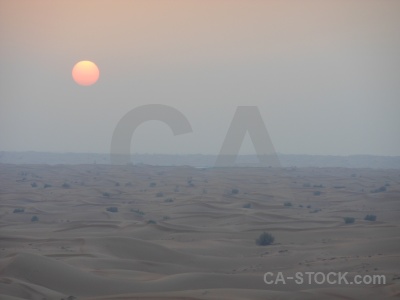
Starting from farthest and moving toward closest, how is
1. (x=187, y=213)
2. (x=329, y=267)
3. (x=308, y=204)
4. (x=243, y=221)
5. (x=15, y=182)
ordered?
(x=15, y=182)
(x=308, y=204)
(x=187, y=213)
(x=243, y=221)
(x=329, y=267)

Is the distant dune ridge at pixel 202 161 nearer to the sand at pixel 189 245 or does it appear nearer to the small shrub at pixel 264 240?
the sand at pixel 189 245

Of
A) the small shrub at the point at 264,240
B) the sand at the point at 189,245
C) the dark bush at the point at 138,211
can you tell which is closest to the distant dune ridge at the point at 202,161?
the sand at the point at 189,245

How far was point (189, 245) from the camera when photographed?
940 inches

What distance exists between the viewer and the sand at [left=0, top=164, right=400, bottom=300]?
1546 centimetres

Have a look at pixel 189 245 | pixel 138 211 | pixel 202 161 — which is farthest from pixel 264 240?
pixel 202 161

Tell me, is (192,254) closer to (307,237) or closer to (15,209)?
(307,237)

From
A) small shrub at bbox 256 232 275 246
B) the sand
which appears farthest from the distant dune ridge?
small shrub at bbox 256 232 275 246

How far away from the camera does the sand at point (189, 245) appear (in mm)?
15461

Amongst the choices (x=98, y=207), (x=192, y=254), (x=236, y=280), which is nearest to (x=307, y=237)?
(x=192, y=254)

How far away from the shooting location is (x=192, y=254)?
21.6 m

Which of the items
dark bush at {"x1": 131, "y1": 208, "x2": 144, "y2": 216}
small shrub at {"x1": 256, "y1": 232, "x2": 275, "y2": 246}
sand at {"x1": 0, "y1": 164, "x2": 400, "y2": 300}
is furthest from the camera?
dark bush at {"x1": 131, "y1": 208, "x2": 144, "y2": 216}

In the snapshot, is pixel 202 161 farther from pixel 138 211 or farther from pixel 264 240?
pixel 264 240

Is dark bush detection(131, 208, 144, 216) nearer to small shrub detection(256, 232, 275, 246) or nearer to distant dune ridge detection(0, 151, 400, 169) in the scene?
small shrub detection(256, 232, 275, 246)

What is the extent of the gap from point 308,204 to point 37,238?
21596 mm
